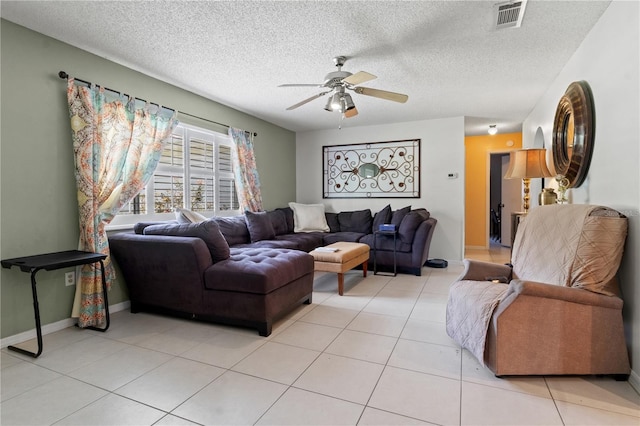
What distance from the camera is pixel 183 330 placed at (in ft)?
8.65

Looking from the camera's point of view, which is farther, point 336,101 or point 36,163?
point 336,101

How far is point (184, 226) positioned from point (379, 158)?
3.87 m

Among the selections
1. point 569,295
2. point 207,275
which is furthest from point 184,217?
point 569,295

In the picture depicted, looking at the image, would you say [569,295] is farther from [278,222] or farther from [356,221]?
[278,222]

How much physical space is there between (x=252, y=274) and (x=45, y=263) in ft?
4.55

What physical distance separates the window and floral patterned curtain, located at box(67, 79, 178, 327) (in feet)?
1.08

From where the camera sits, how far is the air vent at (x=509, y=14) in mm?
2150

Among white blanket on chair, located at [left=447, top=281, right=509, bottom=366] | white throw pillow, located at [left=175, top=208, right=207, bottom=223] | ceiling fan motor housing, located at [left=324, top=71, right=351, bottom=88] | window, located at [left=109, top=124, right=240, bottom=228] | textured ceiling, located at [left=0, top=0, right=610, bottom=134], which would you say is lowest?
white blanket on chair, located at [left=447, top=281, right=509, bottom=366]

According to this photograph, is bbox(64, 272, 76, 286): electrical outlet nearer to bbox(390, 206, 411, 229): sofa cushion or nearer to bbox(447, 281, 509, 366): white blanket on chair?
bbox(447, 281, 509, 366): white blanket on chair

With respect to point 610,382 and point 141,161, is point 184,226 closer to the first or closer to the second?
point 141,161

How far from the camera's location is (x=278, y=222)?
16.7 feet

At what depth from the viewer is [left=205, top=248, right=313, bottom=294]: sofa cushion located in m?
2.50

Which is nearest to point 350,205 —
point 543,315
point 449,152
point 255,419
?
point 449,152

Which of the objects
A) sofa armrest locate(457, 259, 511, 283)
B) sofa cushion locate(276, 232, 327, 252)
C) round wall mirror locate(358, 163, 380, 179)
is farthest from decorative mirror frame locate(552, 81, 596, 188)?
sofa cushion locate(276, 232, 327, 252)
